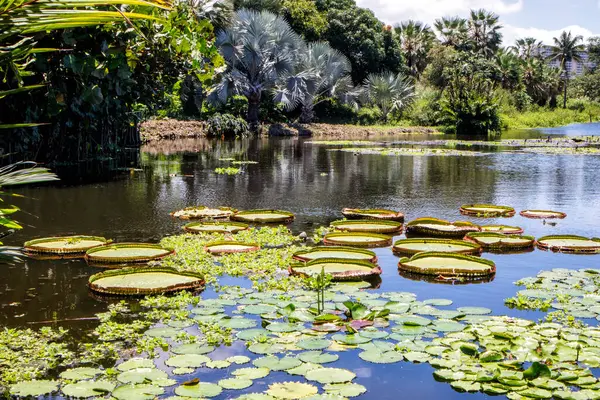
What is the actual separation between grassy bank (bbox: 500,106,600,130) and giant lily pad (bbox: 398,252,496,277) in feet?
140

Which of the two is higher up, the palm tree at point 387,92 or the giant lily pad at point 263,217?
the palm tree at point 387,92

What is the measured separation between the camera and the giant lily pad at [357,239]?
27.9 feet

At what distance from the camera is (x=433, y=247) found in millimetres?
8039

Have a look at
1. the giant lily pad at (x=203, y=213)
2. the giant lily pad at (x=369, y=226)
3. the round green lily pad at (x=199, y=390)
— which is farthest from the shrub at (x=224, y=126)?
the round green lily pad at (x=199, y=390)

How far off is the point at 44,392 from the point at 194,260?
141 inches

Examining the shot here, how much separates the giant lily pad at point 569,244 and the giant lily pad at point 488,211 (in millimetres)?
2194

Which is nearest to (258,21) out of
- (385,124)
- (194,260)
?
(385,124)

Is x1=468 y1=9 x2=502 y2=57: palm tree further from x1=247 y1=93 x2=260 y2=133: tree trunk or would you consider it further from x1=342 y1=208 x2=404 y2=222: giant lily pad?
x1=342 y1=208 x2=404 y2=222: giant lily pad

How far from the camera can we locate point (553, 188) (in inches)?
575

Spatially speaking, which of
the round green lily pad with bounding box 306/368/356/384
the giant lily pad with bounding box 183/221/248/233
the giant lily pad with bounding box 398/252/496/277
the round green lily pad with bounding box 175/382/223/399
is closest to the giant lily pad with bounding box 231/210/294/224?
the giant lily pad with bounding box 183/221/248/233

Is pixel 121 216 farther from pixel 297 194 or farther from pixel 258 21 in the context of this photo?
pixel 258 21

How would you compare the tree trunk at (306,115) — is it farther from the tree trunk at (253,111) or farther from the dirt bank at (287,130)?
the tree trunk at (253,111)

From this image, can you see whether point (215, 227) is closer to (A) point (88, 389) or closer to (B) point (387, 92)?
(A) point (88, 389)

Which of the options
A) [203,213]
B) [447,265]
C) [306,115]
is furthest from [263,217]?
[306,115]
